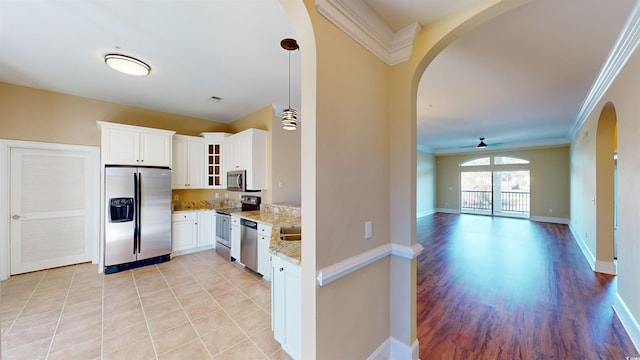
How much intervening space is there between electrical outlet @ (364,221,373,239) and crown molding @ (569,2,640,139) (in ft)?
9.20

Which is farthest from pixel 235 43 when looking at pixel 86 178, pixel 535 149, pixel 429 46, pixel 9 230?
pixel 535 149

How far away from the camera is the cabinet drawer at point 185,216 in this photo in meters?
4.56

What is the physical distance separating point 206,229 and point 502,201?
10.5m

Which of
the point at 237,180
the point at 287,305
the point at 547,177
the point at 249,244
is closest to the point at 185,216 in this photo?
the point at 237,180

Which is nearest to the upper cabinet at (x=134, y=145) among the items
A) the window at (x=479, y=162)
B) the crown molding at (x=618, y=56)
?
the crown molding at (x=618, y=56)

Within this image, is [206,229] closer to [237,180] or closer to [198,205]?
[198,205]

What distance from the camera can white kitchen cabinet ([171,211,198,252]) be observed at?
179 inches

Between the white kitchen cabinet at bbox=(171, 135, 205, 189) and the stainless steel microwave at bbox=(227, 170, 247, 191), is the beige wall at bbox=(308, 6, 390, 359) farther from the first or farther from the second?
the white kitchen cabinet at bbox=(171, 135, 205, 189)

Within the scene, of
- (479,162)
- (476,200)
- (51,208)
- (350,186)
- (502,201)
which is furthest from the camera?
(476,200)

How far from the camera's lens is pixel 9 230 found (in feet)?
11.7

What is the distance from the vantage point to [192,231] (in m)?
4.75

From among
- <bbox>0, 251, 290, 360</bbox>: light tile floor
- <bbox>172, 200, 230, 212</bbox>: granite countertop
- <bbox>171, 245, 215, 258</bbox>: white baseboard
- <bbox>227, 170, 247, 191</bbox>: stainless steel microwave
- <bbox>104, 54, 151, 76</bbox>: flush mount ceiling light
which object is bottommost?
<bbox>0, 251, 290, 360</bbox>: light tile floor

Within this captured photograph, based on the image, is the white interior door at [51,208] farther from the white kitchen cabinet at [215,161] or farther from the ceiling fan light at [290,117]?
the ceiling fan light at [290,117]

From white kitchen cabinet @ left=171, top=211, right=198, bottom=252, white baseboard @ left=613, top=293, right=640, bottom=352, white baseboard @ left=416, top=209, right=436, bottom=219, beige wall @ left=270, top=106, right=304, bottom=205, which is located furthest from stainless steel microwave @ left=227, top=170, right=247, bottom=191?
white baseboard @ left=416, top=209, right=436, bottom=219
